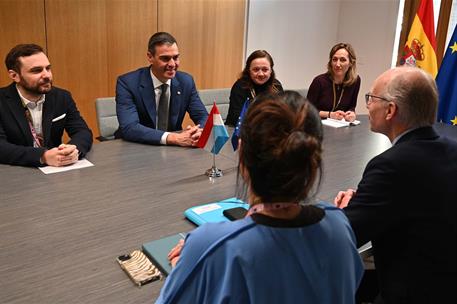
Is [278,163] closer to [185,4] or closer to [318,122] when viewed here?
[318,122]

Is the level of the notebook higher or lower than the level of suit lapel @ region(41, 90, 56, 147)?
lower

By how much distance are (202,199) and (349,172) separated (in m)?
0.85

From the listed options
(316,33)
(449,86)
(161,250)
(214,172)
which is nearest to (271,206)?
(161,250)

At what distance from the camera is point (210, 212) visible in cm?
161

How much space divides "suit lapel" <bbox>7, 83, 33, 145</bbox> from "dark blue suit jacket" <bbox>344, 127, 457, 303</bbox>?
72.6 inches

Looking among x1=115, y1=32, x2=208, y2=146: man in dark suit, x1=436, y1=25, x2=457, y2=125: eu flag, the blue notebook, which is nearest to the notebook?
the blue notebook

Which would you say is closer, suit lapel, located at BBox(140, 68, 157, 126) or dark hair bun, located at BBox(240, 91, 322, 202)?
dark hair bun, located at BBox(240, 91, 322, 202)

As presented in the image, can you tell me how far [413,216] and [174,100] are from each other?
2008 mm

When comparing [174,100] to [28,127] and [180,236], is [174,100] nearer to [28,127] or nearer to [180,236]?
[28,127]

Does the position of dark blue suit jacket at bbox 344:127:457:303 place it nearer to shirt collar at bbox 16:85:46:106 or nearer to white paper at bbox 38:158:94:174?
white paper at bbox 38:158:94:174

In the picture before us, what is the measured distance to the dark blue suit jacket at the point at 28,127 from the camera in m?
2.07

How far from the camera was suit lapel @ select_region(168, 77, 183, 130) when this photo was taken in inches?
118

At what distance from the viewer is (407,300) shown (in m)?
1.33

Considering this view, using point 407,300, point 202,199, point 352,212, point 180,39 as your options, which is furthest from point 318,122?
point 180,39
